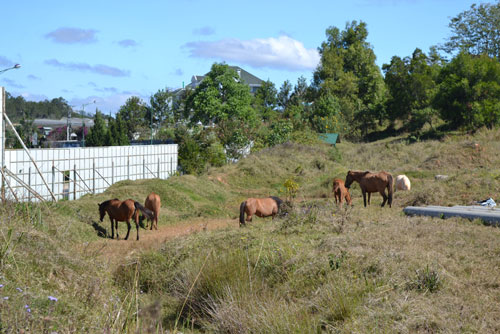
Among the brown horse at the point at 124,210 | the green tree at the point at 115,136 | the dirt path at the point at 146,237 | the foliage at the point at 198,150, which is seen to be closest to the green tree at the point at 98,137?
the green tree at the point at 115,136

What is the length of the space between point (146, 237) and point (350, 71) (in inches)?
1962

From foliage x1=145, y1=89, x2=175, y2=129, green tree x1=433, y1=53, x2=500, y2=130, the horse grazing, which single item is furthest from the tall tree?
the horse grazing

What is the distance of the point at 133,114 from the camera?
183ft

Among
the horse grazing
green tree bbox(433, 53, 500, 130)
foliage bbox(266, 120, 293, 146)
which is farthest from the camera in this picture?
foliage bbox(266, 120, 293, 146)

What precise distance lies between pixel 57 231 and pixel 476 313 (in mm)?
5505

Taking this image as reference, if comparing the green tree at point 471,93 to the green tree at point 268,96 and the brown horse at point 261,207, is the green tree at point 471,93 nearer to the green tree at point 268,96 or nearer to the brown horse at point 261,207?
the brown horse at point 261,207

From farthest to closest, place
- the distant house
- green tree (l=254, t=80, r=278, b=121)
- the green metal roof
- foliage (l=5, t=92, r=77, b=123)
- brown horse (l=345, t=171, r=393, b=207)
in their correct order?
1. foliage (l=5, t=92, r=77, b=123)
2. the distant house
3. green tree (l=254, t=80, r=278, b=121)
4. the green metal roof
5. brown horse (l=345, t=171, r=393, b=207)

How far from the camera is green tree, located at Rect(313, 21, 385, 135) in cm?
5603

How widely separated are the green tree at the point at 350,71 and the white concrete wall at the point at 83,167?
31.6 m

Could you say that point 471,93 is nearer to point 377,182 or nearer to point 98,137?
point 377,182

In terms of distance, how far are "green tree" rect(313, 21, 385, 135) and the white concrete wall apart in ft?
104

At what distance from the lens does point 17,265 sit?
5332 millimetres

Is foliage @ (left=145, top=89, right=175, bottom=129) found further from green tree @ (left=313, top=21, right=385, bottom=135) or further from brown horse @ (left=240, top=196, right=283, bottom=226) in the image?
brown horse @ (left=240, top=196, right=283, bottom=226)

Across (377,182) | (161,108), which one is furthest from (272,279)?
(161,108)
